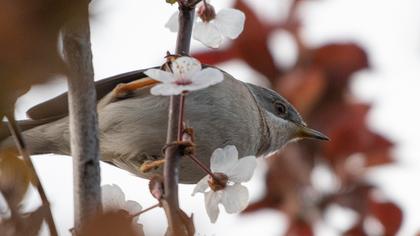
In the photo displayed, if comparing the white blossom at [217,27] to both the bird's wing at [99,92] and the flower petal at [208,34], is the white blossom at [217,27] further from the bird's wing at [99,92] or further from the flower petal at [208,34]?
the bird's wing at [99,92]

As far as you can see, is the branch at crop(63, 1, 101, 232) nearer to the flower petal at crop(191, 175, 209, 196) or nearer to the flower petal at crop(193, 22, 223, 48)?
the flower petal at crop(191, 175, 209, 196)

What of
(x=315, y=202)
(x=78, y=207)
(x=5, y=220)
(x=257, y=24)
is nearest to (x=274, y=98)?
(x=257, y=24)

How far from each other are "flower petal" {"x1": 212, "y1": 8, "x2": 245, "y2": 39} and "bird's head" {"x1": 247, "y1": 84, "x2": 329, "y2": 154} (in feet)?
7.19

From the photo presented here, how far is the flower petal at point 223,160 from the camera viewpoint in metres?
2.49

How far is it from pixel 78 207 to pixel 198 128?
2.42 meters

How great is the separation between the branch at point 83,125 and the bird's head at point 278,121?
3.12m

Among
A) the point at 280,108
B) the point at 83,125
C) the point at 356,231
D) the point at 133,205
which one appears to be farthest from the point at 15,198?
the point at 280,108

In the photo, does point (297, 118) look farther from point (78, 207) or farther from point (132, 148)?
point (78, 207)

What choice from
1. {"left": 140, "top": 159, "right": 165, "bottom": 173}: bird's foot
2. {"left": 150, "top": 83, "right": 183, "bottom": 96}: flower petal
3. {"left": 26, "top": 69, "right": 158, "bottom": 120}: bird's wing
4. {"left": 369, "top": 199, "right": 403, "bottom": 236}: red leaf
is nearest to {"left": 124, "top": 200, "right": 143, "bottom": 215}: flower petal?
{"left": 150, "top": 83, "right": 183, "bottom": 96}: flower petal

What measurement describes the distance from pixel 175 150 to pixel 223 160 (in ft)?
2.13

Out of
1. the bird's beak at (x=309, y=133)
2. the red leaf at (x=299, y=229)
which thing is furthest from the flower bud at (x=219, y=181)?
the bird's beak at (x=309, y=133)

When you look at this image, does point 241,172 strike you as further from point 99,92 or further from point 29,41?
point 99,92

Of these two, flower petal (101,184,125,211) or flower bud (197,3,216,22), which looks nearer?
flower petal (101,184,125,211)

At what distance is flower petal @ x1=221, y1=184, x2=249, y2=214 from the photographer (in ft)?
7.94
